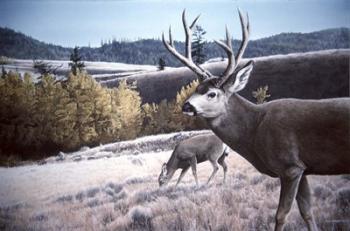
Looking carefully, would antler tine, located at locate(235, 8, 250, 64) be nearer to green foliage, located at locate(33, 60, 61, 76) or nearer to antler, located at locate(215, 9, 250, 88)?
antler, located at locate(215, 9, 250, 88)

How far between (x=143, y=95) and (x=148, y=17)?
609mm

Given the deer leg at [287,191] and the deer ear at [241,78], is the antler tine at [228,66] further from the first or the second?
the deer leg at [287,191]

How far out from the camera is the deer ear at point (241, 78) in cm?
303

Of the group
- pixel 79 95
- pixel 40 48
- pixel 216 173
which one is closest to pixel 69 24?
pixel 40 48

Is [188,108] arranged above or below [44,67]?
below

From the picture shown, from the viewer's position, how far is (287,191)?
9.49 ft

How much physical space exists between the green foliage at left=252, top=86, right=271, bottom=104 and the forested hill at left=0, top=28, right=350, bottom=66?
254 millimetres

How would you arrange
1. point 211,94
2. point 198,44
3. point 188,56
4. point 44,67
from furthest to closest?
point 44,67, point 198,44, point 188,56, point 211,94

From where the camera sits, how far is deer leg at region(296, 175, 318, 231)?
121 inches

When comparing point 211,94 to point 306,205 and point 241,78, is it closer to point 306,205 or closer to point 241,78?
point 241,78

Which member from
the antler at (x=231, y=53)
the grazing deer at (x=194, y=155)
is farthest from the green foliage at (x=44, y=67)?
the antler at (x=231, y=53)

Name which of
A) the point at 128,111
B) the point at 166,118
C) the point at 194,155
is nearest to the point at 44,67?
the point at 128,111

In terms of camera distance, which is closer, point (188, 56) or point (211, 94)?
point (211, 94)

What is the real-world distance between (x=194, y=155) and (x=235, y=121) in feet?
1.70
